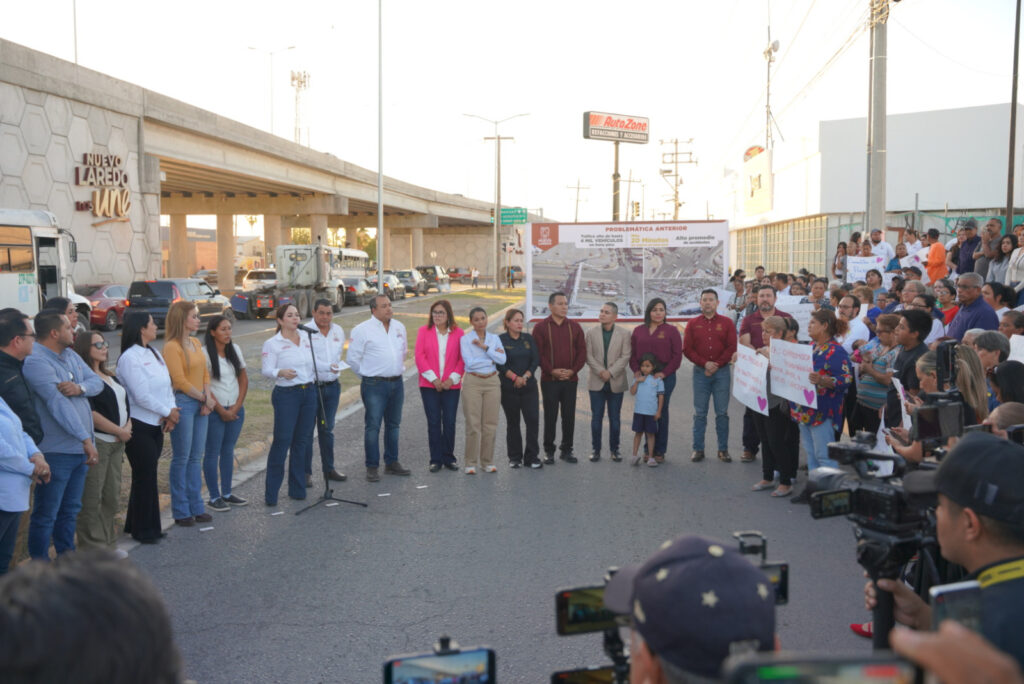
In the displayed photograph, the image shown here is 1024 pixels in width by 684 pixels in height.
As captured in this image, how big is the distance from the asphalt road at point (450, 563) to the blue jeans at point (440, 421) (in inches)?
11.6

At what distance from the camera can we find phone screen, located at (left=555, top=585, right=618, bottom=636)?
2.28 meters

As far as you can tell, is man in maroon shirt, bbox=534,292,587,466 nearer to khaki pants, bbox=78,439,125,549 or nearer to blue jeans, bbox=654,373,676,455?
blue jeans, bbox=654,373,676,455

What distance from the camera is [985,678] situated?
1226mm

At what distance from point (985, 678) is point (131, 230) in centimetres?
3771

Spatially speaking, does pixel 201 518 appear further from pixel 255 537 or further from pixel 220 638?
pixel 220 638

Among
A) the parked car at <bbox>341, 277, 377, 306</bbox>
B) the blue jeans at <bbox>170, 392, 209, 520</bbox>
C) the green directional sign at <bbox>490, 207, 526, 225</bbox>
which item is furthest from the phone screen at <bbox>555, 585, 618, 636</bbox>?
the green directional sign at <bbox>490, 207, 526, 225</bbox>

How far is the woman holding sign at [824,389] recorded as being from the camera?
318 inches

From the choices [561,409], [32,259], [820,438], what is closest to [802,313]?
[561,409]

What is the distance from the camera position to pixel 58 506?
5926 mm

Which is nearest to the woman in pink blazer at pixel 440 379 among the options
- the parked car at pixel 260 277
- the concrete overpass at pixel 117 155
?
the concrete overpass at pixel 117 155

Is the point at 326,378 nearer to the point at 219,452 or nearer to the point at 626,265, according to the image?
the point at 219,452

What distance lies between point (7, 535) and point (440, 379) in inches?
200

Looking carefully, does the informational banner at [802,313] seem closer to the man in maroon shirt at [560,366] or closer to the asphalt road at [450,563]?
the asphalt road at [450,563]

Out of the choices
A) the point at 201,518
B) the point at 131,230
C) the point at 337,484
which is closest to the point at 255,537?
the point at 201,518
